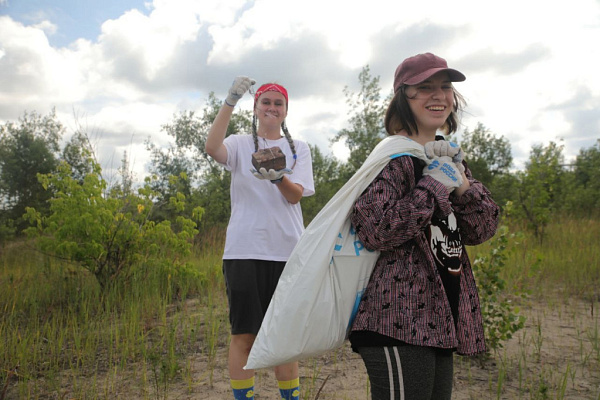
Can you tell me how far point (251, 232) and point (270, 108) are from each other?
69cm

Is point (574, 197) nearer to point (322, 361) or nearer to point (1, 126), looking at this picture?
point (322, 361)

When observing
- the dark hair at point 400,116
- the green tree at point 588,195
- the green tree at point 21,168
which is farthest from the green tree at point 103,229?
the green tree at point 21,168

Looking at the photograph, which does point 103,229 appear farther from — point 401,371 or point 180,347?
point 401,371

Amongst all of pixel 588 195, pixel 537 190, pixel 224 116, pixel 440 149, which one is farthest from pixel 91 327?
pixel 588 195

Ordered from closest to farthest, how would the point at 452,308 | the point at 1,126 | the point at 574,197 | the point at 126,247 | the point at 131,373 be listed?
1. the point at 452,308
2. the point at 131,373
3. the point at 126,247
4. the point at 574,197
5. the point at 1,126

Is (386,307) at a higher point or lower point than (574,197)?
lower

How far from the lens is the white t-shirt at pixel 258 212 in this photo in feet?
7.36

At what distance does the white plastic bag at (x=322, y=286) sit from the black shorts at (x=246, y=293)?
2.36ft

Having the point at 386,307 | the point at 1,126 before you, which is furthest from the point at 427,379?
the point at 1,126

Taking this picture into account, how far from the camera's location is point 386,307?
1385mm

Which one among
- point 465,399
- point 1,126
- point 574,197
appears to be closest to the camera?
point 465,399

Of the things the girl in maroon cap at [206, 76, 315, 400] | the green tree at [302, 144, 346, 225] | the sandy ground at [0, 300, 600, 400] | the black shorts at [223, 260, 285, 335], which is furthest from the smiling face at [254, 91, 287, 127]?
the green tree at [302, 144, 346, 225]

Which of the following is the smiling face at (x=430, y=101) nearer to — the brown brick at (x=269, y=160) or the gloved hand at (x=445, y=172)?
the gloved hand at (x=445, y=172)

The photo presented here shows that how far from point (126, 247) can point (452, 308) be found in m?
4.40
